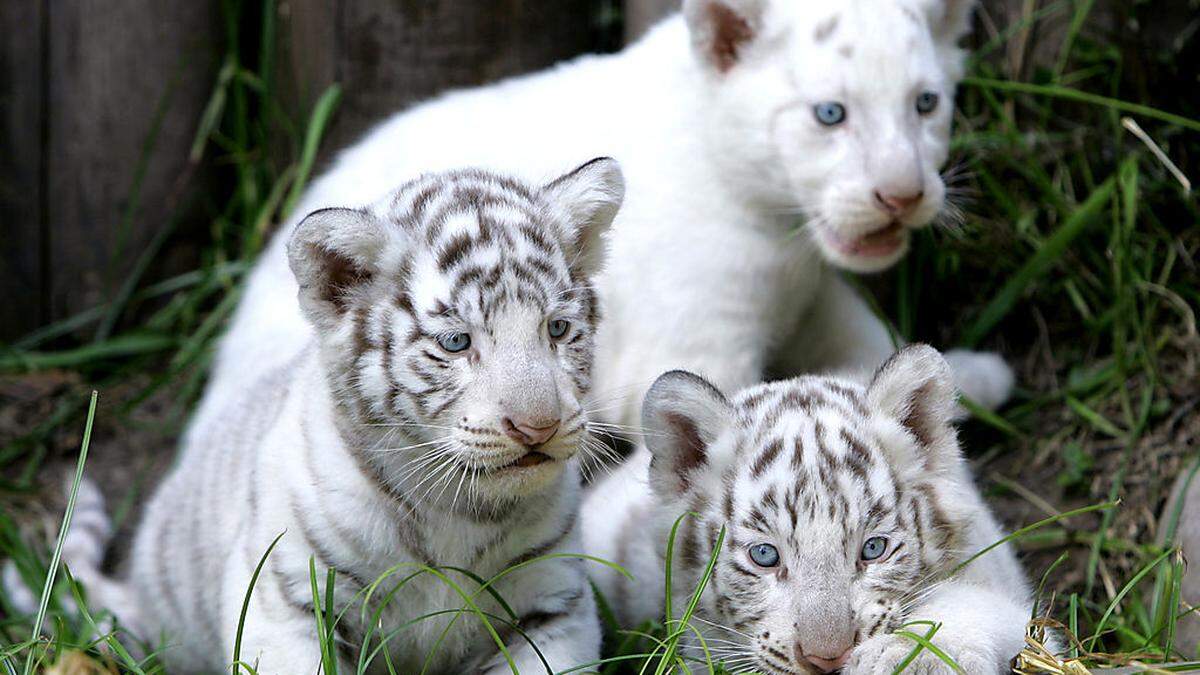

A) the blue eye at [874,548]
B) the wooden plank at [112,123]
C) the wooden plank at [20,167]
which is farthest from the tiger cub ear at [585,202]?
the wooden plank at [20,167]

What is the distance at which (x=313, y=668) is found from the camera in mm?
3295

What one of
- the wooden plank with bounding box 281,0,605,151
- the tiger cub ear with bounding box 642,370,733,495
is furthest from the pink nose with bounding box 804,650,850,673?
the wooden plank with bounding box 281,0,605,151

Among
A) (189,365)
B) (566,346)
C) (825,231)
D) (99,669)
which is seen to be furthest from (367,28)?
(99,669)

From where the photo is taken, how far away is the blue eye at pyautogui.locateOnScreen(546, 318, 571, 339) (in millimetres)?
3197

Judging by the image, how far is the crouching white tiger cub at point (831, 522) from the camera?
10.4 ft

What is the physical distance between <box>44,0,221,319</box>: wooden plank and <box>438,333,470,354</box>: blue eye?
125 inches

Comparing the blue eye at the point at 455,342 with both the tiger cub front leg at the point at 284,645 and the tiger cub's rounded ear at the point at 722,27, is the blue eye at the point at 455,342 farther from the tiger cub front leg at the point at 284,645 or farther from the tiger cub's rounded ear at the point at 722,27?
the tiger cub's rounded ear at the point at 722,27

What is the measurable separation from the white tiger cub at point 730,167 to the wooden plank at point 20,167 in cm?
114

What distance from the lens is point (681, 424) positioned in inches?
141

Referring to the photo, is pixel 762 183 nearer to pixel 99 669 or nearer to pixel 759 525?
pixel 759 525

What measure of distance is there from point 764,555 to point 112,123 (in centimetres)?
369

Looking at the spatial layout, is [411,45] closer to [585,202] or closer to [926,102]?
[926,102]

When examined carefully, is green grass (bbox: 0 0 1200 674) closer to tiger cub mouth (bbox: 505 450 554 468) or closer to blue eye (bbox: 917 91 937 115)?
blue eye (bbox: 917 91 937 115)

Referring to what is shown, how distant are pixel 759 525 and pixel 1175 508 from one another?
174 centimetres
